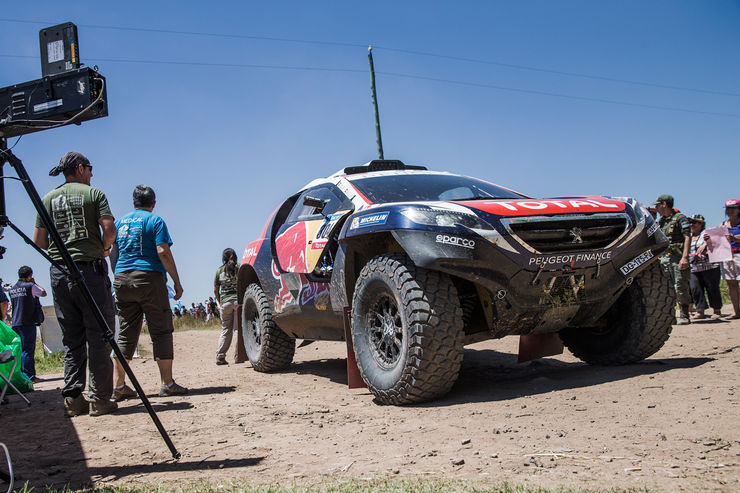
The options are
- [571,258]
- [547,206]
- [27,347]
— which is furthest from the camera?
[27,347]

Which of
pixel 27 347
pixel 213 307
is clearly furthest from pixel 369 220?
pixel 213 307

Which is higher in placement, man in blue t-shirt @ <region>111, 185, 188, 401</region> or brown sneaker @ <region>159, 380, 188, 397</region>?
man in blue t-shirt @ <region>111, 185, 188, 401</region>

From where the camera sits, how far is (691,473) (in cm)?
269

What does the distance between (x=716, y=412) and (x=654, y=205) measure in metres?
7.17

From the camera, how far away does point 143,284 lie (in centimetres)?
600

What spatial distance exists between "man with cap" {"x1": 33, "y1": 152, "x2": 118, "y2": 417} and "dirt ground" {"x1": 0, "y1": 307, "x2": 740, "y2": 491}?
24cm

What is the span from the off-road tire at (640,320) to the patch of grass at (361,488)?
2777 mm

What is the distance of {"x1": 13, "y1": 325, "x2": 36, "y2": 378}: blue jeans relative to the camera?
9.62 m

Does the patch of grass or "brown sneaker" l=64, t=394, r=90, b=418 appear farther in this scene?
"brown sneaker" l=64, t=394, r=90, b=418

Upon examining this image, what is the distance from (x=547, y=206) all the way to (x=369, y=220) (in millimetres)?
1263

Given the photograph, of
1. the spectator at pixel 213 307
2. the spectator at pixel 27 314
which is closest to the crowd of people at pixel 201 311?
the spectator at pixel 213 307

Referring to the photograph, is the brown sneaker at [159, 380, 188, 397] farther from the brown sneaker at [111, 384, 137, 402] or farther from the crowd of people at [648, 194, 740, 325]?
the crowd of people at [648, 194, 740, 325]

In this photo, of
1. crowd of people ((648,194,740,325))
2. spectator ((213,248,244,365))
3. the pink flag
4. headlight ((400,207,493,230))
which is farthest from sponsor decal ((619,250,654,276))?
spectator ((213,248,244,365))

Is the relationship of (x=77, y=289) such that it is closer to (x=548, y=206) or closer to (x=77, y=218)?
(x=77, y=218)
